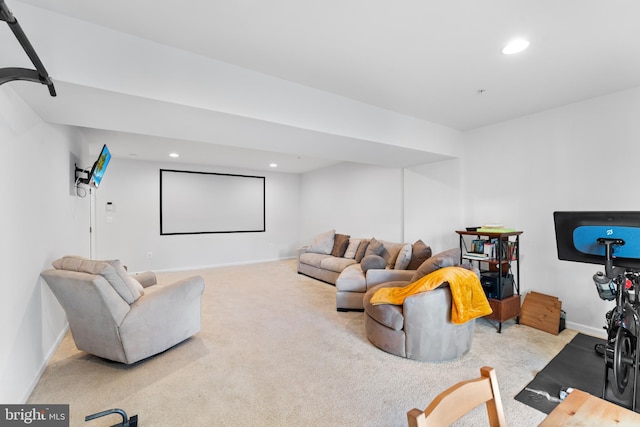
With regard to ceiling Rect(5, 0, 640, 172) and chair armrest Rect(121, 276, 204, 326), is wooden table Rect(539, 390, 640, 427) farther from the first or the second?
chair armrest Rect(121, 276, 204, 326)

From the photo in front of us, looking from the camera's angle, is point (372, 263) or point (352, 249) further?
point (352, 249)

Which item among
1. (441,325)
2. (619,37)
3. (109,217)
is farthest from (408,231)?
(109,217)

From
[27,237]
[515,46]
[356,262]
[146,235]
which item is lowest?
[356,262]

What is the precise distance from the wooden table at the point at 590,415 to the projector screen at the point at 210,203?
6.83 metres

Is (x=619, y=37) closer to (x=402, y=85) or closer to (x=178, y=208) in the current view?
(x=402, y=85)

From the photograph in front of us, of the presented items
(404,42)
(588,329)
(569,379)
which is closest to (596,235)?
(569,379)

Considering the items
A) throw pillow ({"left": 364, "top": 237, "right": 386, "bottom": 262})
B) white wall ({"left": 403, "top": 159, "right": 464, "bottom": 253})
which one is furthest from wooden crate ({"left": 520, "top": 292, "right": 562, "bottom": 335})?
throw pillow ({"left": 364, "top": 237, "right": 386, "bottom": 262})

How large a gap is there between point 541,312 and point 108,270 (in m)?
4.40

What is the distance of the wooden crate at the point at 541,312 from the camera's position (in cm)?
311

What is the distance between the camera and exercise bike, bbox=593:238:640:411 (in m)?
1.78

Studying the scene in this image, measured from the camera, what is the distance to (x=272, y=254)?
25.5 feet

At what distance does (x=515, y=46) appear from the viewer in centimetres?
206

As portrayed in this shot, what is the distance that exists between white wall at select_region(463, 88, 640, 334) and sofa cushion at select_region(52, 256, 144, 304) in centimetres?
429

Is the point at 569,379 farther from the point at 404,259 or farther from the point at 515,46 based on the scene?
the point at 515,46
